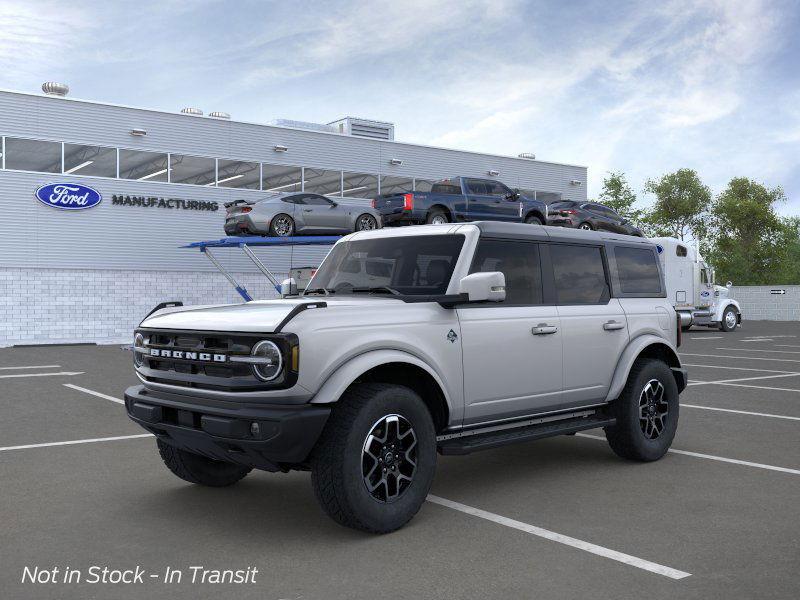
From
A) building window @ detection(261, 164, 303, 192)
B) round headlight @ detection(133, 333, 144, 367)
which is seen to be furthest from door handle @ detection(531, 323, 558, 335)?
building window @ detection(261, 164, 303, 192)

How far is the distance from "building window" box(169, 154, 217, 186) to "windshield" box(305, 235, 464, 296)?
2470cm

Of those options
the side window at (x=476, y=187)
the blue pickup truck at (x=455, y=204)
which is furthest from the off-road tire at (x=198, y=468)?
the side window at (x=476, y=187)

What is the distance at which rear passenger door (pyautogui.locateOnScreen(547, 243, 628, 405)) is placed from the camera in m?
6.44

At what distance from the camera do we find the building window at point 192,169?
2967 cm

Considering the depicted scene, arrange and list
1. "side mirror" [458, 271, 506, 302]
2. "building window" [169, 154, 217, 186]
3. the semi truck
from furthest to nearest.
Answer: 1. "building window" [169, 154, 217, 186]
2. the semi truck
3. "side mirror" [458, 271, 506, 302]

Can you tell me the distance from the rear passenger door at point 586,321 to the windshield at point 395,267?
1086mm

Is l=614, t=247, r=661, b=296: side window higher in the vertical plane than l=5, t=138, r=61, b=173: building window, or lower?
lower

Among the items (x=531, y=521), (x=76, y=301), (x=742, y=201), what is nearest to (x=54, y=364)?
(x=76, y=301)

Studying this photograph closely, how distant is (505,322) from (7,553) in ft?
11.6

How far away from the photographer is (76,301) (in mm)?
27719

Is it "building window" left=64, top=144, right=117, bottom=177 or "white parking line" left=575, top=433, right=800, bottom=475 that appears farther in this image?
"building window" left=64, top=144, right=117, bottom=177

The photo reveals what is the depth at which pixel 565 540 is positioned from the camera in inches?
190

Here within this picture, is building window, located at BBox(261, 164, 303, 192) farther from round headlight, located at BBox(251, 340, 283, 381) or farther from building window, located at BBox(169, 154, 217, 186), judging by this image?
round headlight, located at BBox(251, 340, 283, 381)

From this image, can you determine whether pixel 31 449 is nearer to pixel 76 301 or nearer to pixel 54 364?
pixel 54 364
